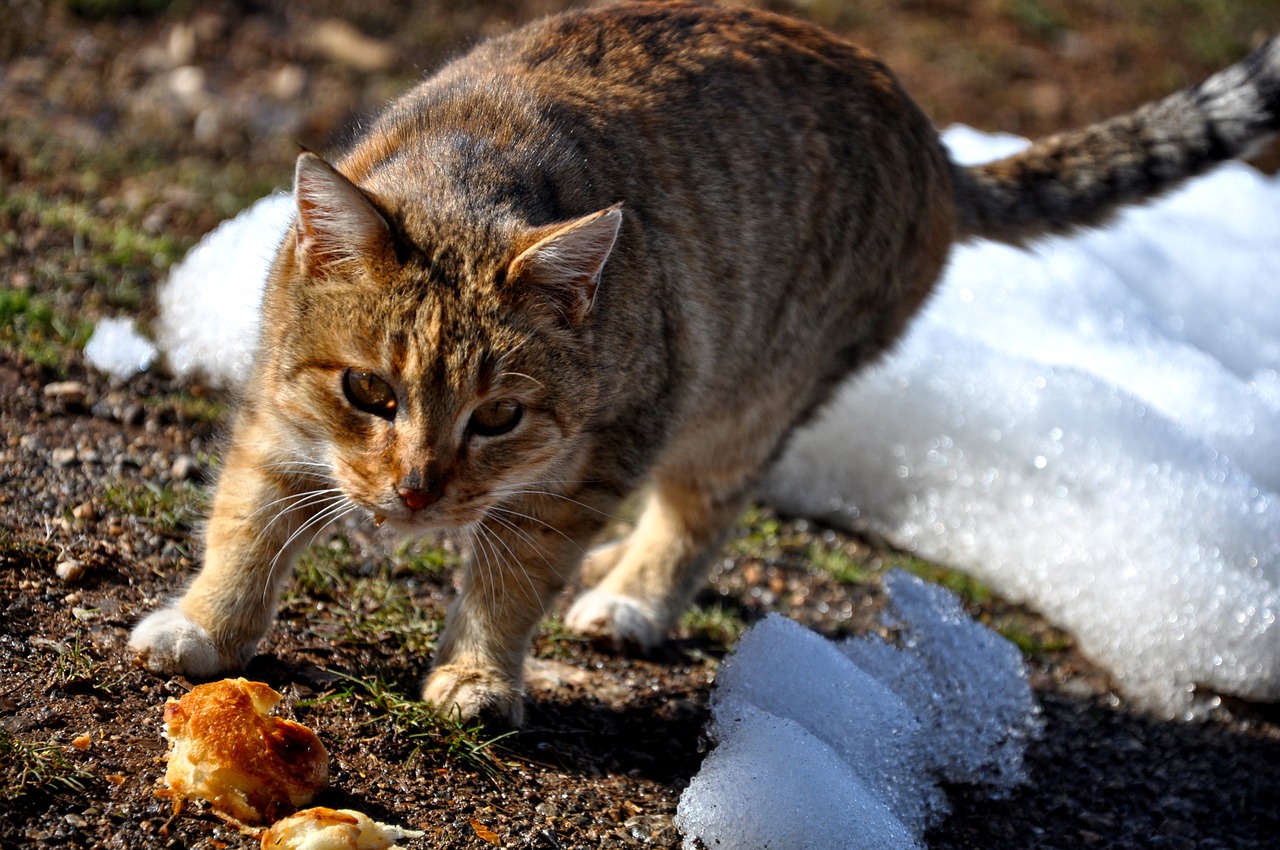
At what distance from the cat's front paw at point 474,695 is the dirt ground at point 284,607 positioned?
5cm

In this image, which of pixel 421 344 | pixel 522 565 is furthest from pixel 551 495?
pixel 421 344

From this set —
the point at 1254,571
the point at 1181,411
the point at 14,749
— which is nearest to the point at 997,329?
the point at 1181,411

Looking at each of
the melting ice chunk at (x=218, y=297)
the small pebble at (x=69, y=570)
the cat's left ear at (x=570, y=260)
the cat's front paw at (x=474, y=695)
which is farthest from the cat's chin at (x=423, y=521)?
the melting ice chunk at (x=218, y=297)

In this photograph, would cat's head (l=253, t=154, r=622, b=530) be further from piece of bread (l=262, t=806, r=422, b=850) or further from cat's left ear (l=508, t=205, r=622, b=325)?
piece of bread (l=262, t=806, r=422, b=850)

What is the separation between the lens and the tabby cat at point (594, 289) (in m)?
2.73

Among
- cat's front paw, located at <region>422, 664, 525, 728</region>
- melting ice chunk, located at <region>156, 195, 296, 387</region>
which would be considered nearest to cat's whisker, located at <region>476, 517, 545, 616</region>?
cat's front paw, located at <region>422, 664, 525, 728</region>

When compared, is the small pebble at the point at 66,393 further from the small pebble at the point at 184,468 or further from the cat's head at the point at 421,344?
the cat's head at the point at 421,344

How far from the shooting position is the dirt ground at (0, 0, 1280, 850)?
2.69m

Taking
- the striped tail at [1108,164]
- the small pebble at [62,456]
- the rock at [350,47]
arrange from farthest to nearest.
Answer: the rock at [350,47] < the striped tail at [1108,164] < the small pebble at [62,456]

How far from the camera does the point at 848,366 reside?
13.5ft

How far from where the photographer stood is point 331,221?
2.66 metres

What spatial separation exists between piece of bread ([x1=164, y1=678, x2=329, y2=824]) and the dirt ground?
64 millimetres

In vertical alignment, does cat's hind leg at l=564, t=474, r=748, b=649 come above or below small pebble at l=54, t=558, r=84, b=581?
below

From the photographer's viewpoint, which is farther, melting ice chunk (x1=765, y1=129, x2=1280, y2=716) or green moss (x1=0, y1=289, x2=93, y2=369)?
melting ice chunk (x1=765, y1=129, x2=1280, y2=716)
